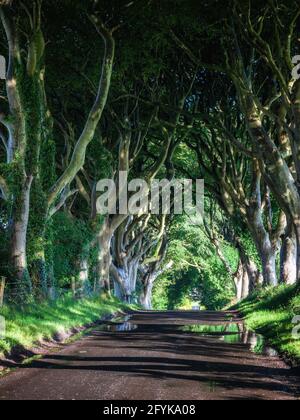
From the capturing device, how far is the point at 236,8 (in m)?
17.7

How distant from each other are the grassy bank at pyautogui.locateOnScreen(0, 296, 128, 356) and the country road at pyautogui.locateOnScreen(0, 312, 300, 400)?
74 centimetres

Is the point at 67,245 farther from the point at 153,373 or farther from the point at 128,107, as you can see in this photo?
the point at 153,373

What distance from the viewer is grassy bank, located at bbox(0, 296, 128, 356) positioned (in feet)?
37.7

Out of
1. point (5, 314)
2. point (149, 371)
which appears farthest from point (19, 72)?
point (149, 371)

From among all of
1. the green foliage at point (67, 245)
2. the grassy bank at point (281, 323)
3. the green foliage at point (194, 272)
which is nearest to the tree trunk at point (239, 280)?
the green foliage at point (194, 272)

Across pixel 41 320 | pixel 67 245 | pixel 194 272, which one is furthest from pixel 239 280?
pixel 41 320

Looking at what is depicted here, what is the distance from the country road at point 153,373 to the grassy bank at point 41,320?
74 centimetres

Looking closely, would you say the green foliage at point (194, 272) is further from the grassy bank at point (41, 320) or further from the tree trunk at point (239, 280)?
the grassy bank at point (41, 320)

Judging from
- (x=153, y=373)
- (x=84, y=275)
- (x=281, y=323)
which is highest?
(x=84, y=275)

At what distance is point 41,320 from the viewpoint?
1427 cm

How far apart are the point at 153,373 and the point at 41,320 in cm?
573

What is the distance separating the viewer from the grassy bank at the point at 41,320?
11484 millimetres

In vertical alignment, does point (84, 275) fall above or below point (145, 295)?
above
